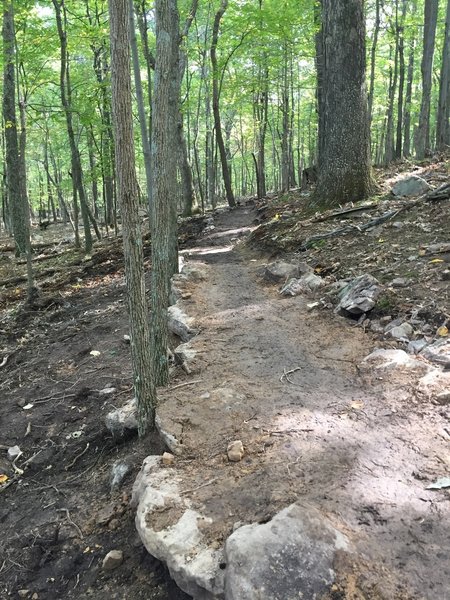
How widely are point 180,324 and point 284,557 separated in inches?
164

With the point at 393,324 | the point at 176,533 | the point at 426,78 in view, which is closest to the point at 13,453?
the point at 176,533

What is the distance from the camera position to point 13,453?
4.75 metres

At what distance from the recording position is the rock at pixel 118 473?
11.9ft

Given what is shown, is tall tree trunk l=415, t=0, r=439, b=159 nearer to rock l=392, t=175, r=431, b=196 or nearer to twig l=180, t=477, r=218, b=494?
rock l=392, t=175, r=431, b=196

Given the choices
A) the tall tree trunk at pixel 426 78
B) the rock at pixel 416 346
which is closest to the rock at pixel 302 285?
the rock at pixel 416 346

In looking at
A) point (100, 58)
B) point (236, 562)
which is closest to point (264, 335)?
point (236, 562)

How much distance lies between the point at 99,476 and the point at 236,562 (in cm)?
217

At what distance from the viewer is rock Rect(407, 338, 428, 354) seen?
4391 millimetres

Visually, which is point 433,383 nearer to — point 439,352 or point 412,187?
point 439,352

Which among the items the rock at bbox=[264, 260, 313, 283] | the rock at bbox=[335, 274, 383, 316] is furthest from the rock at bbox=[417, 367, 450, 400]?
the rock at bbox=[264, 260, 313, 283]

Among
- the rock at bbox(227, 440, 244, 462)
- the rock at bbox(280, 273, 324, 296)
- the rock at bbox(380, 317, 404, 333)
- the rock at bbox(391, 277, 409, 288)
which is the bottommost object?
the rock at bbox(227, 440, 244, 462)

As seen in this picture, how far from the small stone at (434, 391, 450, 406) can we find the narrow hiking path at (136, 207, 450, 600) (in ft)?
0.40

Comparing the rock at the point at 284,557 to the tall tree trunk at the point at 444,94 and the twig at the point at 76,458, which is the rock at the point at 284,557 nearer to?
the twig at the point at 76,458

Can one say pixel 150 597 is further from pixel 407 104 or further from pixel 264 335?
pixel 407 104
